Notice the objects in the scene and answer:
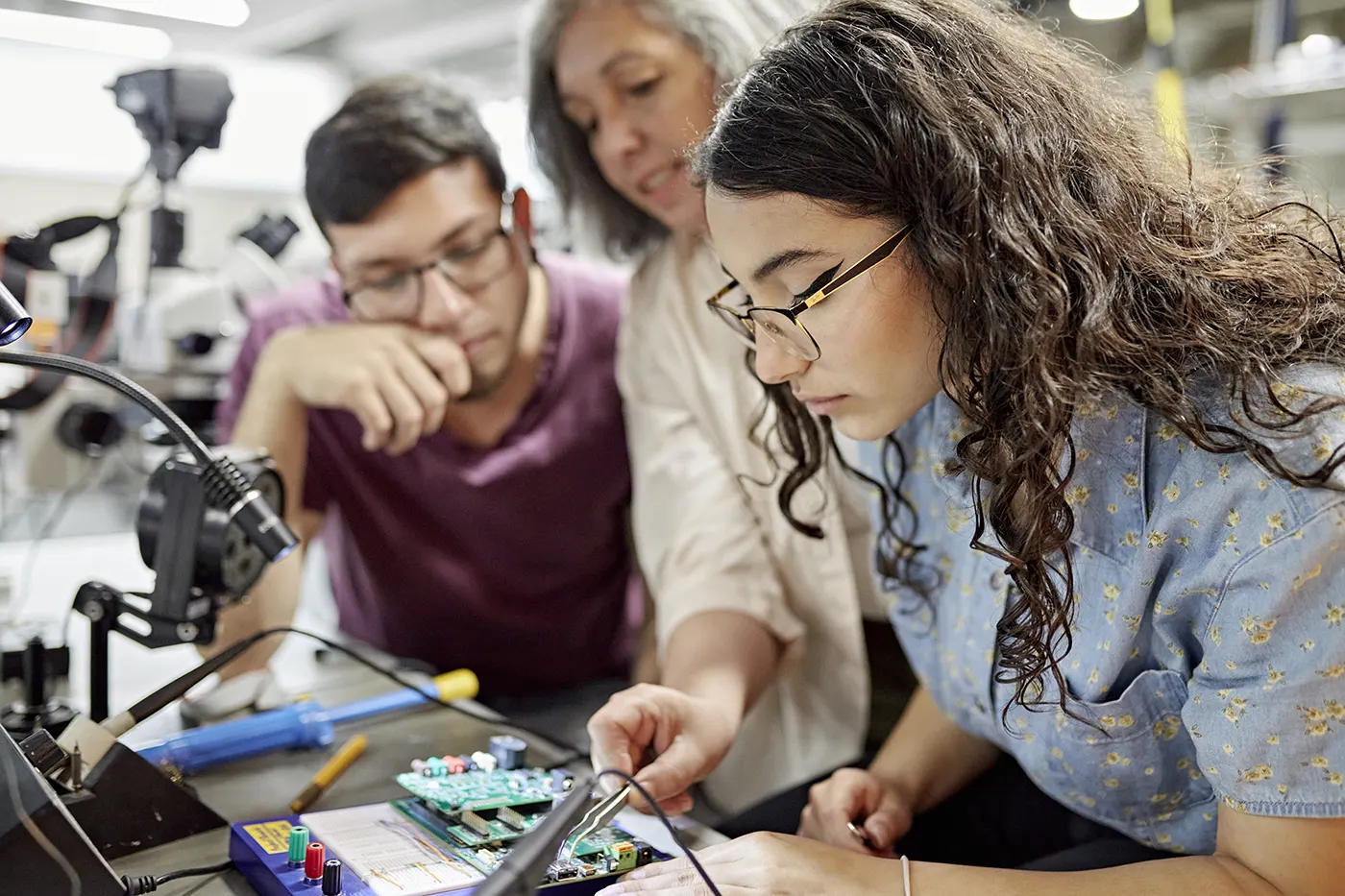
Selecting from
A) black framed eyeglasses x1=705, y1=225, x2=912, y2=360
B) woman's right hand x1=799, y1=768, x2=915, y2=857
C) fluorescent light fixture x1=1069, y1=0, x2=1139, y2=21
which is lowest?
woman's right hand x1=799, y1=768, x2=915, y2=857

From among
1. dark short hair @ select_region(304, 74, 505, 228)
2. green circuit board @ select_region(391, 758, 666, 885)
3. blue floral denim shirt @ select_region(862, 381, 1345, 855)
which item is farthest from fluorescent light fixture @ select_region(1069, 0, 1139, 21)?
green circuit board @ select_region(391, 758, 666, 885)

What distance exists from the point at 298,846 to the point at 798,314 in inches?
20.4

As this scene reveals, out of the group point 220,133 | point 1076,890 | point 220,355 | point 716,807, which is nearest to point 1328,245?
point 1076,890

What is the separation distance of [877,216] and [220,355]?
1.35 m

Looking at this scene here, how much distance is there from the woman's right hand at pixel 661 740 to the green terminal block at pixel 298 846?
0.79 ft

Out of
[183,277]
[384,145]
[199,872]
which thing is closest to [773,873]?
[199,872]

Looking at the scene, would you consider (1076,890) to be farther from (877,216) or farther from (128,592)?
(128,592)

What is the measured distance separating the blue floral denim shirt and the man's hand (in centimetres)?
63

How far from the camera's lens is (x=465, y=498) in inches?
62.7

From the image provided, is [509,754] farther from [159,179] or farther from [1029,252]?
[159,179]

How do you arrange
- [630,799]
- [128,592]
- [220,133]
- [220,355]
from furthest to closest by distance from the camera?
[220,355] → [220,133] → [128,592] → [630,799]

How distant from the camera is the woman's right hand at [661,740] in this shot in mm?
957

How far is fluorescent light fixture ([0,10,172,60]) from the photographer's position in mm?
2580

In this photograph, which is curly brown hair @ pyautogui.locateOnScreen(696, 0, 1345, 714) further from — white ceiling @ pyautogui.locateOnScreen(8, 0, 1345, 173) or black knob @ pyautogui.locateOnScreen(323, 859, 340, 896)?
black knob @ pyautogui.locateOnScreen(323, 859, 340, 896)
